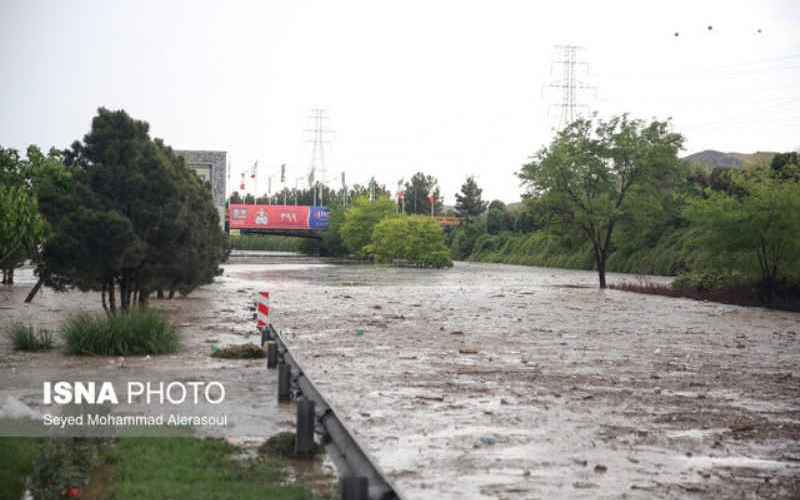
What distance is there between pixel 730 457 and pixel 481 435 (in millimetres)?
2503

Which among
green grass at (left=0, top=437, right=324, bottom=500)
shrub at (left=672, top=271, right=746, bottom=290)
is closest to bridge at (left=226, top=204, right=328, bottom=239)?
shrub at (left=672, top=271, right=746, bottom=290)

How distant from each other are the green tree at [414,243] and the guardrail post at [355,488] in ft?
281

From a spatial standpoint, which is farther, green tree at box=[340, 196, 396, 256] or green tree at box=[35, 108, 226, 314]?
green tree at box=[340, 196, 396, 256]

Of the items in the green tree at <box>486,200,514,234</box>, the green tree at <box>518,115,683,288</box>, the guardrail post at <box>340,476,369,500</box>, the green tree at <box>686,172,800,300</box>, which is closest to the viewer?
the guardrail post at <box>340,476,369,500</box>

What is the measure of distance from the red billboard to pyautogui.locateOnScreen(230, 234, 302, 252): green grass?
39.0 meters

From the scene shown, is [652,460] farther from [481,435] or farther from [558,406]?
[558,406]

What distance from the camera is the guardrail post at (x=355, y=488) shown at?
5684 mm

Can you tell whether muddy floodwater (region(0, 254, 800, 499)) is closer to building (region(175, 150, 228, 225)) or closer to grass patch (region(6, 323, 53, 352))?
grass patch (region(6, 323, 53, 352))

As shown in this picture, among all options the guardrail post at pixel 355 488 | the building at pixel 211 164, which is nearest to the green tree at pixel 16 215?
the guardrail post at pixel 355 488

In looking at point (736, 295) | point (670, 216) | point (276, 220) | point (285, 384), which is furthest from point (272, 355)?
point (276, 220)

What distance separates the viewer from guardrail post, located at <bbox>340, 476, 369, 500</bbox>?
568 cm

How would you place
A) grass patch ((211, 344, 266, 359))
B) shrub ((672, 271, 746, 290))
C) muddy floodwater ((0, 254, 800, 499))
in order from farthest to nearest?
shrub ((672, 271, 746, 290))
grass patch ((211, 344, 266, 359))
muddy floodwater ((0, 254, 800, 499))

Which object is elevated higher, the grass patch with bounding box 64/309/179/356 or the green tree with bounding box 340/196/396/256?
the green tree with bounding box 340/196/396/256

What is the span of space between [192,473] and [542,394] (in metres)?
6.25
